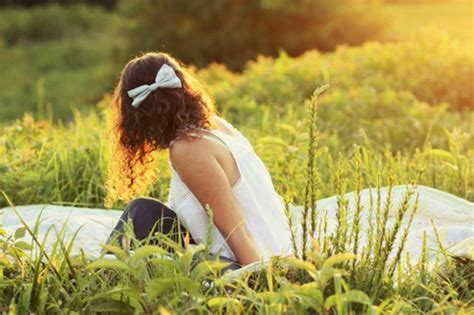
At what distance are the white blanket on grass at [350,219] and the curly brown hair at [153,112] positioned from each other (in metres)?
0.41

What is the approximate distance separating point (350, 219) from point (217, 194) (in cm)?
115

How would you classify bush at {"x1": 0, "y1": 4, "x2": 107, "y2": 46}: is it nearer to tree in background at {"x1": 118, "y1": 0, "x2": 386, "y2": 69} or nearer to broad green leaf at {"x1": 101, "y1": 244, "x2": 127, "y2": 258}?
tree in background at {"x1": 118, "y1": 0, "x2": 386, "y2": 69}

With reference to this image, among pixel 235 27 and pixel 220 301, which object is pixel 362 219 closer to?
pixel 220 301

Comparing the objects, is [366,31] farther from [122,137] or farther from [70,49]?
[122,137]

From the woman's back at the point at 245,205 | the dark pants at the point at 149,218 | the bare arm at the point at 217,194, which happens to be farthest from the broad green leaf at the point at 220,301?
the dark pants at the point at 149,218

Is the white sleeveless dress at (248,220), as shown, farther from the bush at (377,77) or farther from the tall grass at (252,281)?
the bush at (377,77)

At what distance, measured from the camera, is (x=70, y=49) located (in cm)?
2302

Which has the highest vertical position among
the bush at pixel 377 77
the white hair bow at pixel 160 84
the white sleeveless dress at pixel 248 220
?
the white hair bow at pixel 160 84

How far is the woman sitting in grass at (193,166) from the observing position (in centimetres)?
338

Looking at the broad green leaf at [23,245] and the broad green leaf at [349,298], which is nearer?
the broad green leaf at [349,298]

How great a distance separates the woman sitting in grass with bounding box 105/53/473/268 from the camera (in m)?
3.38

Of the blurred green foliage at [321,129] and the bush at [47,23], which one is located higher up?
the blurred green foliage at [321,129]

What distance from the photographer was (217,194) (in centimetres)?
336

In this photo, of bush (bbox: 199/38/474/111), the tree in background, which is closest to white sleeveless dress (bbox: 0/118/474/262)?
bush (bbox: 199/38/474/111)
